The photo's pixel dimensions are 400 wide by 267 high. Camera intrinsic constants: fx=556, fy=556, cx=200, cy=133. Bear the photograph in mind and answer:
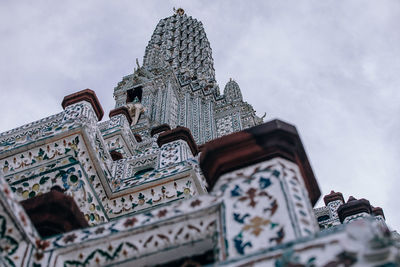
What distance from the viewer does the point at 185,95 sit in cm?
2489

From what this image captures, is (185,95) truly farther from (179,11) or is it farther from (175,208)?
(175,208)

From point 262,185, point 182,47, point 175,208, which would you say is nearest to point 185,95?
point 182,47

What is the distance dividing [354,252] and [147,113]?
18.1m

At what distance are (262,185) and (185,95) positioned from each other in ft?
72.1

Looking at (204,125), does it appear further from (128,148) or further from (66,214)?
(66,214)

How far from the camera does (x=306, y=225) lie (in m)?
2.72

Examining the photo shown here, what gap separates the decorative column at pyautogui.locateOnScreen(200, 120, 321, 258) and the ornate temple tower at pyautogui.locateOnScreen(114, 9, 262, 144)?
1465 centimetres

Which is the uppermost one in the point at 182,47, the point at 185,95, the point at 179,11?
the point at 179,11

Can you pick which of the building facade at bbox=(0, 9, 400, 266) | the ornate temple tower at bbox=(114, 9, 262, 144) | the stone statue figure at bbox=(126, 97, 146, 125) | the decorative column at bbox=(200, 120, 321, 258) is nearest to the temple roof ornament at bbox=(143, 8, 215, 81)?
the ornate temple tower at bbox=(114, 9, 262, 144)

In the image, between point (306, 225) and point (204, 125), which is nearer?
point (306, 225)

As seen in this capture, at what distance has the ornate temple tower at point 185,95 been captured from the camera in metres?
21.8

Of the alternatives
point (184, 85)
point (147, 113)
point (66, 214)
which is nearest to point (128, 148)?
point (66, 214)

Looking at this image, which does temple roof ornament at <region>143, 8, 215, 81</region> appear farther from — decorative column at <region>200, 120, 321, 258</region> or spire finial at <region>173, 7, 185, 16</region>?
decorative column at <region>200, 120, 321, 258</region>

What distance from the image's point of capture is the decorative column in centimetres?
271
